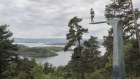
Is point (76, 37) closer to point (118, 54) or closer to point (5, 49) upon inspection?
point (5, 49)

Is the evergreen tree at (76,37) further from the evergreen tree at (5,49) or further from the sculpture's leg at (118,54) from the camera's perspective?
the sculpture's leg at (118,54)

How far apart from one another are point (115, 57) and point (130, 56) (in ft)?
29.4

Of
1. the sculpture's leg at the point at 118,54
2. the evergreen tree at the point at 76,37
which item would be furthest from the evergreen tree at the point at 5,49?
the sculpture's leg at the point at 118,54

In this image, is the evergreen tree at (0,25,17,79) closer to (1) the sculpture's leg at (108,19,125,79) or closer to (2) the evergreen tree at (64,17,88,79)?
(2) the evergreen tree at (64,17,88,79)

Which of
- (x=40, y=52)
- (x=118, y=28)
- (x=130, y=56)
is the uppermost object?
(x=118, y=28)

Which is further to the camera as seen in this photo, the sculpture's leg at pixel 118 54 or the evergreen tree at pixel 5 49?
the evergreen tree at pixel 5 49

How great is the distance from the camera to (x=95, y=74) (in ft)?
64.3

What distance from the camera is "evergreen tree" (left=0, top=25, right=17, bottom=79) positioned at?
15.4 metres

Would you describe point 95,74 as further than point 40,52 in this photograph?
No

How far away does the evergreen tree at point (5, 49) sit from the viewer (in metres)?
15.4

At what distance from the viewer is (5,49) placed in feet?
52.0

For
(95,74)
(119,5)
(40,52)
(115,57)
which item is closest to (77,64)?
(95,74)

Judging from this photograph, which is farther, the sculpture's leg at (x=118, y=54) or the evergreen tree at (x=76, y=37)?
the evergreen tree at (x=76, y=37)

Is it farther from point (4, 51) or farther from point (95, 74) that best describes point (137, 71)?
point (4, 51)
